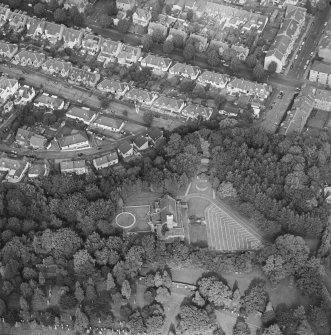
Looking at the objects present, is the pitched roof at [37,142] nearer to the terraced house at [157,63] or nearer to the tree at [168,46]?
the terraced house at [157,63]

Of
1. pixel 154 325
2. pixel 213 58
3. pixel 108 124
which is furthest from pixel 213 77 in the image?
pixel 154 325

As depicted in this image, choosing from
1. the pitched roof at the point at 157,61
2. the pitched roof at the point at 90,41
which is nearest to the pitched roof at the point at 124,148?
the pitched roof at the point at 157,61

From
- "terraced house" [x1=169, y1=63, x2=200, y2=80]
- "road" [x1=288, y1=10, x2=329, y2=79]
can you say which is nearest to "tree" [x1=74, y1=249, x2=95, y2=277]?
"terraced house" [x1=169, y1=63, x2=200, y2=80]

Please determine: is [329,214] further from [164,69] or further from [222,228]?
[164,69]

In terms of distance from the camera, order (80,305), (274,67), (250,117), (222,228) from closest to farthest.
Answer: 1. (80,305)
2. (222,228)
3. (250,117)
4. (274,67)

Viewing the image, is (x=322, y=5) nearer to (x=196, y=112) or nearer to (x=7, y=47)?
(x=196, y=112)

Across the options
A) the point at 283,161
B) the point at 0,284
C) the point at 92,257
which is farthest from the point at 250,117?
the point at 0,284
